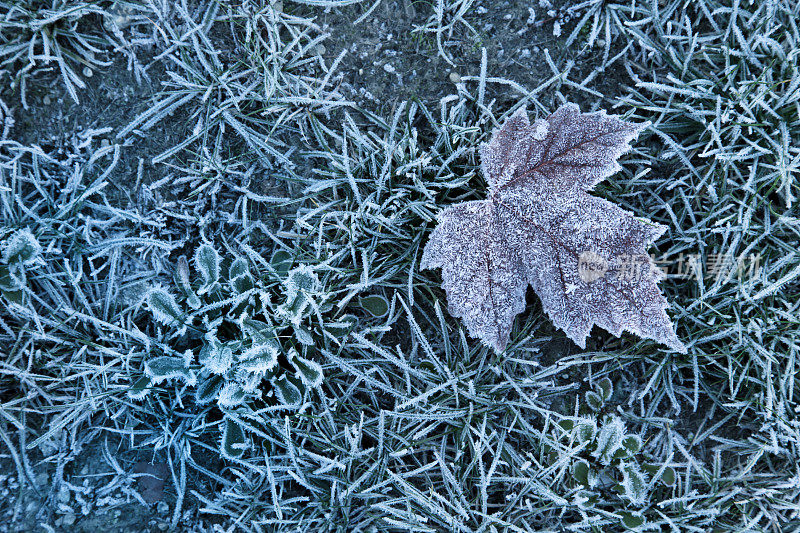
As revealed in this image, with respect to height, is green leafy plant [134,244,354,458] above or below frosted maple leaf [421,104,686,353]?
below

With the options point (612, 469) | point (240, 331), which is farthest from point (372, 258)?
point (612, 469)

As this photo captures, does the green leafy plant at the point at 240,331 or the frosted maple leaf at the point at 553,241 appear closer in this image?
the frosted maple leaf at the point at 553,241

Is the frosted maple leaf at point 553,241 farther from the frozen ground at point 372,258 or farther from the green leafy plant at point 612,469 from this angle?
the green leafy plant at point 612,469

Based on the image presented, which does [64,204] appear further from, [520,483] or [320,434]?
[520,483]

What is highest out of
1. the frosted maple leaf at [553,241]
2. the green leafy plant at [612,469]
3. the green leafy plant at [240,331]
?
the frosted maple leaf at [553,241]

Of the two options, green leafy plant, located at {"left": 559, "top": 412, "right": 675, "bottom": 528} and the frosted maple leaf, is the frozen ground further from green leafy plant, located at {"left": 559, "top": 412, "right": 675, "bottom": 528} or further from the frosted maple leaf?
the frosted maple leaf

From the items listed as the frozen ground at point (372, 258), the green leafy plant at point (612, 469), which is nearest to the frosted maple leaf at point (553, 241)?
the frozen ground at point (372, 258)

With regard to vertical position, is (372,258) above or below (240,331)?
above

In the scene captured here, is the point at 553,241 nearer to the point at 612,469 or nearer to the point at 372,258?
the point at 372,258

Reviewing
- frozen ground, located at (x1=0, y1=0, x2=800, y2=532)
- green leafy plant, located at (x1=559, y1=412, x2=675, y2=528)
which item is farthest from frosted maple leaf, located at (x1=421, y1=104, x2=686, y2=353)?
green leafy plant, located at (x1=559, y1=412, x2=675, y2=528)
